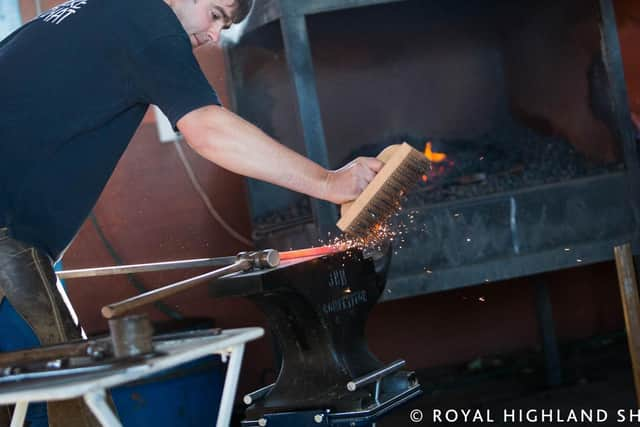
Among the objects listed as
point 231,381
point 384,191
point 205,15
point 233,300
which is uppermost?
point 205,15

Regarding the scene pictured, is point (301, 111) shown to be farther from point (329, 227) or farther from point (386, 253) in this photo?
point (386, 253)

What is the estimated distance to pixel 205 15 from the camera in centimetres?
213

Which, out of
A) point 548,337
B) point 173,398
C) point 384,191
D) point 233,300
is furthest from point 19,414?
point 548,337

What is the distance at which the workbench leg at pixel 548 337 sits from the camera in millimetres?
4195

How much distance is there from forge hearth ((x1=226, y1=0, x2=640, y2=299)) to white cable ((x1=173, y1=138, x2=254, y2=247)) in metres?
0.24

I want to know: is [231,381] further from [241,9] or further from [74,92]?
[241,9]

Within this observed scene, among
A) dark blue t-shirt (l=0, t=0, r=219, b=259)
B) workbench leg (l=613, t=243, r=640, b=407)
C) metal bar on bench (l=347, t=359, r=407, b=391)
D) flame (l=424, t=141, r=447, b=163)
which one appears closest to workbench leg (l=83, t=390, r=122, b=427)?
dark blue t-shirt (l=0, t=0, r=219, b=259)

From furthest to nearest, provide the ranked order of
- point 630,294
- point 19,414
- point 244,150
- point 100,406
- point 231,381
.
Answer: point 630,294, point 244,150, point 19,414, point 231,381, point 100,406

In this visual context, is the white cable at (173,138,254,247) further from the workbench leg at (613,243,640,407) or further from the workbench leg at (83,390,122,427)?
the workbench leg at (83,390,122,427)

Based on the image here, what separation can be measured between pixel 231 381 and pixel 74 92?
2.58ft

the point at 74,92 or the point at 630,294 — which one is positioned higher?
the point at 74,92

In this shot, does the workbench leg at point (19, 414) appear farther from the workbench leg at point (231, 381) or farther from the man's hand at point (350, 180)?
the man's hand at point (350, 180)

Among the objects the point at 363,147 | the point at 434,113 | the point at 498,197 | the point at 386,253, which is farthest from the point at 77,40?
the point at 434,113

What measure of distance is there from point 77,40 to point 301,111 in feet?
5.05
